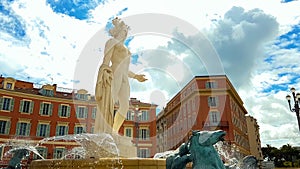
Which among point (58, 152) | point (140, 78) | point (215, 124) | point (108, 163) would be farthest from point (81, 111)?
point (108, 163)

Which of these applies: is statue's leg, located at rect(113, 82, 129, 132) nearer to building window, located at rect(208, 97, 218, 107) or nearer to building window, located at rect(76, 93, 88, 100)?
building window, located at rect(76, 93, 88, 100)

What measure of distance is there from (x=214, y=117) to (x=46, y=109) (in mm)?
25417

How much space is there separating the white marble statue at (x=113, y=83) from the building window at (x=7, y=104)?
96.8ft

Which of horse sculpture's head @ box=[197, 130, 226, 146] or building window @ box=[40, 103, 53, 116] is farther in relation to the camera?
building window @ box=[40, 103, 53, 116]

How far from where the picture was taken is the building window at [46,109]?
1350 inches

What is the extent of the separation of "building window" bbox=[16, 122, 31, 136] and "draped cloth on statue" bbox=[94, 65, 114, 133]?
29427 millimetres

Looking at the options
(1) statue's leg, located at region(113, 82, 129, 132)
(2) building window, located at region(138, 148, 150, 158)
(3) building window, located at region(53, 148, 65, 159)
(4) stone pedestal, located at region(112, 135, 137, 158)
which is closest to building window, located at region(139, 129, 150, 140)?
(2) building window, located at region(138, 148, 150, 158)

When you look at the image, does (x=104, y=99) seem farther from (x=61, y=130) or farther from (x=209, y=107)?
(x=209, y=107)

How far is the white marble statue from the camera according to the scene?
7801 millimetres

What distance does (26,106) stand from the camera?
109 ft

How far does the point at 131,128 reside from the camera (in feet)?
125

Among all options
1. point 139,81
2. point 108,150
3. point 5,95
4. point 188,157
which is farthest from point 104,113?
point 5,95

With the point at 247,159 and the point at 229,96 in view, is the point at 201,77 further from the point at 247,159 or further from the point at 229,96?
the point at 247,159

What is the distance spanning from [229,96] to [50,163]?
37.4 metres
